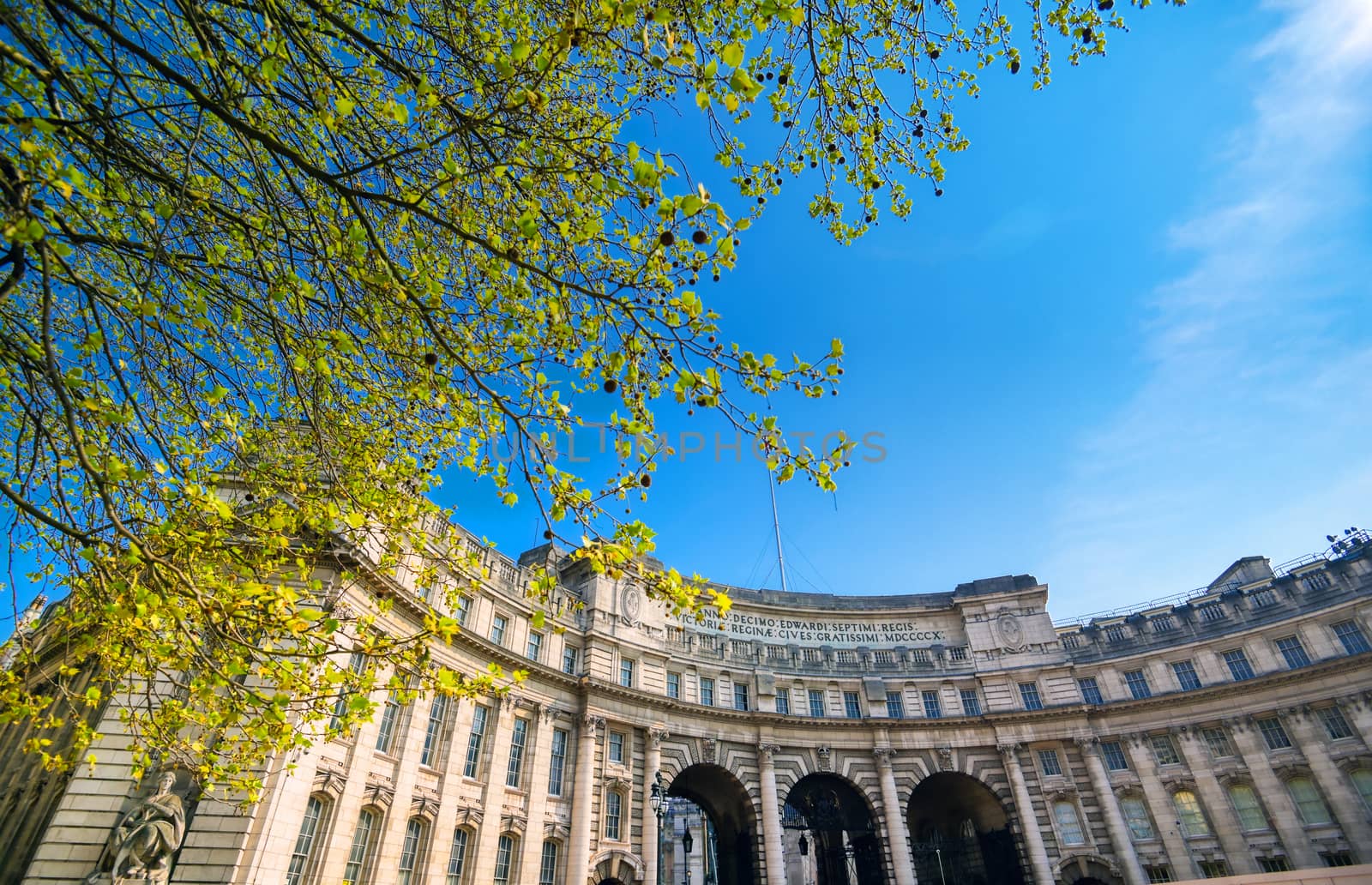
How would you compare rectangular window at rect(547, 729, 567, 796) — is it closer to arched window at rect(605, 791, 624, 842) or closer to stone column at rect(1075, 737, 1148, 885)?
arched window at rect(605, 791, 624, 842)

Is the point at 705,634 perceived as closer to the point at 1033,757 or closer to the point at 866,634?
the point at 866,634

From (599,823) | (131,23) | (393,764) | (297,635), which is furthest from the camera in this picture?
(599,823)

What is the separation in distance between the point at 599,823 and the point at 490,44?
28.1 metres

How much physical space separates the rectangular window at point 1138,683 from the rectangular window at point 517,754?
31.4 m

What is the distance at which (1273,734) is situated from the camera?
3097cm

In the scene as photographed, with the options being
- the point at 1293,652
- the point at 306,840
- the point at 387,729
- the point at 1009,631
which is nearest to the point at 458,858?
the point at 387,729

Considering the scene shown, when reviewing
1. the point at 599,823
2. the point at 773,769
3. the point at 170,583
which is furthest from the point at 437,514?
the point at 773,769

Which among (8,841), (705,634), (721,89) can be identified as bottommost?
(8,841)

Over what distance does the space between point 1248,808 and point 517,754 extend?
33.5 metres

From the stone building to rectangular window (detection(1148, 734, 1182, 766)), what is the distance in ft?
0.24

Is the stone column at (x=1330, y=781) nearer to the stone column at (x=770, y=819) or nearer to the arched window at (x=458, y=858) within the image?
the stone column at (x=770, y=819)

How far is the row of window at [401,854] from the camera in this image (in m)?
18.2

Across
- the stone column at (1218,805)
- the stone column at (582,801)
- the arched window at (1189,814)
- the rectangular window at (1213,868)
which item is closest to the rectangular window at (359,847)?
the stone column at (582,801)

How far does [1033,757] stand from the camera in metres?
33.7
